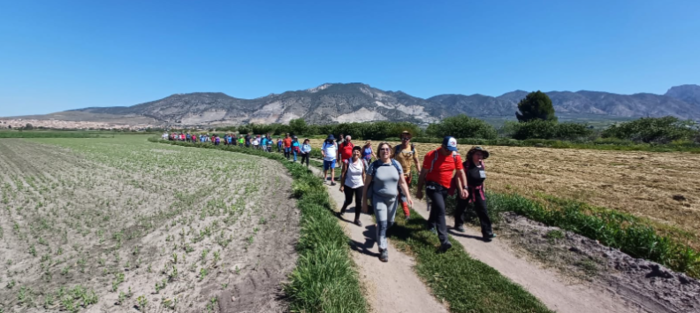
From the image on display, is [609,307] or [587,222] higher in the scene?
[587,222]

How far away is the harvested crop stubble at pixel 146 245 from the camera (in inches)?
172

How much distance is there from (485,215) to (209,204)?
8.00 meters

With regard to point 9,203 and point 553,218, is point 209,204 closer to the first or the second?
point 9,203

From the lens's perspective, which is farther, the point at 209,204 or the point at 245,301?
the point at 209,204

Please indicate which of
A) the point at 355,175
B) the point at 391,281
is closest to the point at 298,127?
the point at 355,175

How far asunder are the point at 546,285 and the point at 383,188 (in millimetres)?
3061

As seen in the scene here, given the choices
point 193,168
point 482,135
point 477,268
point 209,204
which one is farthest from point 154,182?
point 482,135

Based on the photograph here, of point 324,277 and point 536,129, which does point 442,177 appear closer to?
point 324,277

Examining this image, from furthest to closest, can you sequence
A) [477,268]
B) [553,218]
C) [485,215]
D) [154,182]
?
1. [154,182]
2. [553,218]
3. [485,215]
4. [477,268]

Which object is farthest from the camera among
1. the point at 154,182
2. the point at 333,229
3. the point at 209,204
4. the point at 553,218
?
the point at 154,182

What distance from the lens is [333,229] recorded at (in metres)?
5.58

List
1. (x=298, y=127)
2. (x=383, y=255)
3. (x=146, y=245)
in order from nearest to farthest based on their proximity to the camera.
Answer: (x=383, y=255) → (x=146, y=245) → (x=298, y=127)

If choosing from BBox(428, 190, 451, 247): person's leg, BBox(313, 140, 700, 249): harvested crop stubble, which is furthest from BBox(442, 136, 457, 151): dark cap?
BBox(313, 140, 700, 249): harvested crop stubble

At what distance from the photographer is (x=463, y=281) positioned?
173 inches
